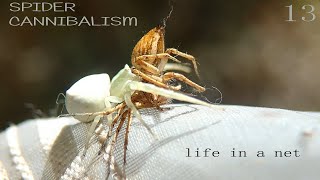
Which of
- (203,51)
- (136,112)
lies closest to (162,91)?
(136,112)

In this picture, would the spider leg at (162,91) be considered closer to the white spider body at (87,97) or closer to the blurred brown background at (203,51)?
the white spider body at (87,97)

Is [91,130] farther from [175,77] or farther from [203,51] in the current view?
[203,51]

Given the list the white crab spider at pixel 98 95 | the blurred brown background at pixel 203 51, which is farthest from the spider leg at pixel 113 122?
the blurred brown background at pixel 203 51

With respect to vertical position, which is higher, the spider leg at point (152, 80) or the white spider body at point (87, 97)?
the spider leg at point (152, 80)

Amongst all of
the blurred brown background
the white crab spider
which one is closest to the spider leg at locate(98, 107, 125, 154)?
the white crab spider

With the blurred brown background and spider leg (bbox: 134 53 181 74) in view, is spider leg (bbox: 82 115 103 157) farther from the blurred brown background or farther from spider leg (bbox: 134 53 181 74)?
the blurred brown background

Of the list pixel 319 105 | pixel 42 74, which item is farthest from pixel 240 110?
pixel 42 74
